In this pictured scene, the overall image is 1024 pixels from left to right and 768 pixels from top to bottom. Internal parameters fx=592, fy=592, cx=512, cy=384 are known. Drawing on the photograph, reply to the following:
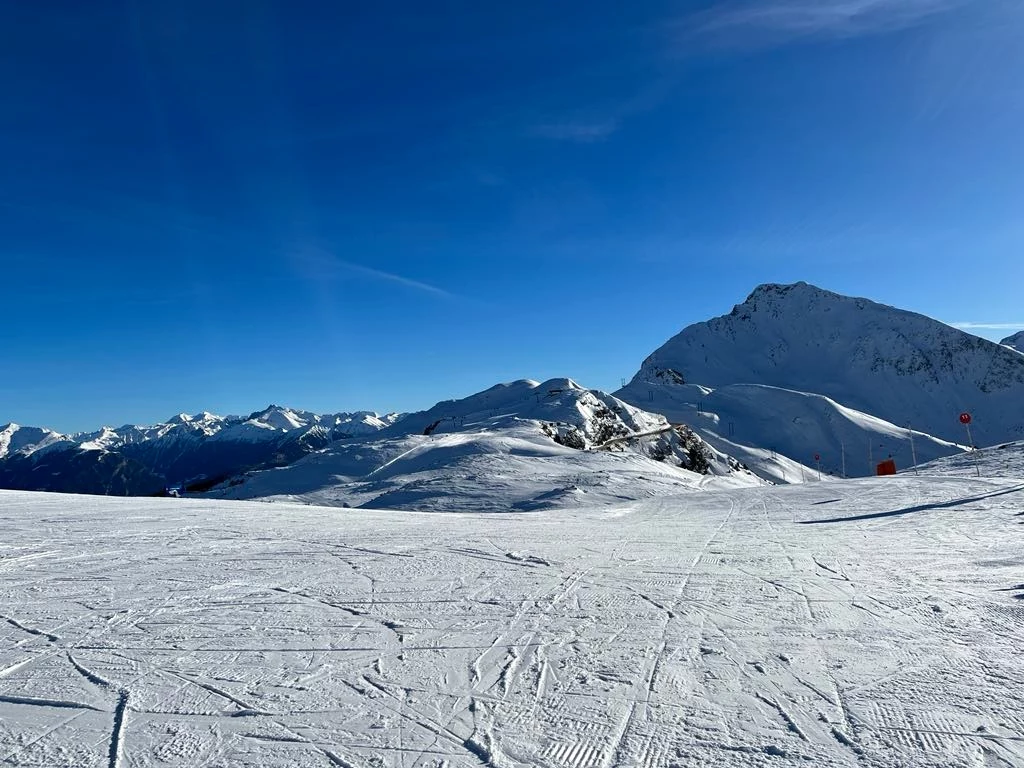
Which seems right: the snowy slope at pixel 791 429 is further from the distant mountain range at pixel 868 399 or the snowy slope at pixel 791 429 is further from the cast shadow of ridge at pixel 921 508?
the cast shadow of ridge at pixel 921 508

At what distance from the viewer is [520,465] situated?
35.4m

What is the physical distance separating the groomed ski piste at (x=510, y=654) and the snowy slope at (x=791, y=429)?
4011 inches

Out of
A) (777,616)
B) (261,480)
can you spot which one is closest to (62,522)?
(777,616)

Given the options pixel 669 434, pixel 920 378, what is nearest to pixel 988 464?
pixel 669 434

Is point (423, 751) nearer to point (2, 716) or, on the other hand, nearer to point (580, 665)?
point (580, 665)

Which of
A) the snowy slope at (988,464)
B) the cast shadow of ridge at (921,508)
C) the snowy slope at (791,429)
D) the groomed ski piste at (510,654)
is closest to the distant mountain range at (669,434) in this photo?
the snowy slope at (791,429)

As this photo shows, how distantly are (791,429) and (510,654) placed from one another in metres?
139

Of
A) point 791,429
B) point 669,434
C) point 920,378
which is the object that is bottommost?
point 669,434

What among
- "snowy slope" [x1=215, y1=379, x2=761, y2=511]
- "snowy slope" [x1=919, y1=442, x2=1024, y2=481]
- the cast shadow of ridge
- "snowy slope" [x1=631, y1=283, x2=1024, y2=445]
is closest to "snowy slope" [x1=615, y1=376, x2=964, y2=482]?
"snowy slope" [x1=631, y1=283, x2=1024, y2=445]

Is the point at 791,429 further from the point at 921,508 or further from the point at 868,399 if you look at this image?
the point at 921,508

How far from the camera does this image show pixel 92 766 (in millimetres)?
3551

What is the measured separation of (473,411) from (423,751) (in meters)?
86.7

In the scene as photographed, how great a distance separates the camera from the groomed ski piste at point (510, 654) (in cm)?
381

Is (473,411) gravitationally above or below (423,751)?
above
